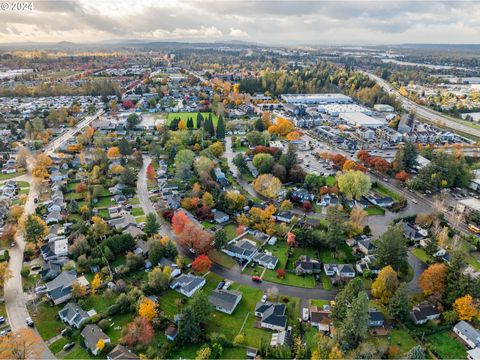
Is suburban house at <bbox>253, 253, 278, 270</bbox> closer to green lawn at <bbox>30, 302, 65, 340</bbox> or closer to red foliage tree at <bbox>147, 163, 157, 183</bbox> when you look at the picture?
green lawn at <bbox>30, 302, 65, 340</bbox>

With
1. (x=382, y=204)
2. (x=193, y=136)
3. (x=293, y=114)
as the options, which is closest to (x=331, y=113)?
(x=293, y=114)

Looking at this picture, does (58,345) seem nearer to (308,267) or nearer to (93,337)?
(93,337)

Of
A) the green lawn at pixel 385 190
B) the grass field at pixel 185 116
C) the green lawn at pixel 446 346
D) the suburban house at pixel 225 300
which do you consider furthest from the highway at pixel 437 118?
the suburban house at pixel 225 300

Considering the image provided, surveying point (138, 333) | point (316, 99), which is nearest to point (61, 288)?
point (138, 333)

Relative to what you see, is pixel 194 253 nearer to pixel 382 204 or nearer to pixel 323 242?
pixel 323 242

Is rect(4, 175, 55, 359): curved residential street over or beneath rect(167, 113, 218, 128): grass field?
beneath

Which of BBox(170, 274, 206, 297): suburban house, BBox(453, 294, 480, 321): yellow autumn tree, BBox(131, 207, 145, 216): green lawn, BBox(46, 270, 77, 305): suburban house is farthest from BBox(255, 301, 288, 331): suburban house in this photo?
BBox(131, 207, 145, 216): green lawn

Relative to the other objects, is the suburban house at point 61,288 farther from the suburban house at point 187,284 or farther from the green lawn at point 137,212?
the green lawn at point 137,212
